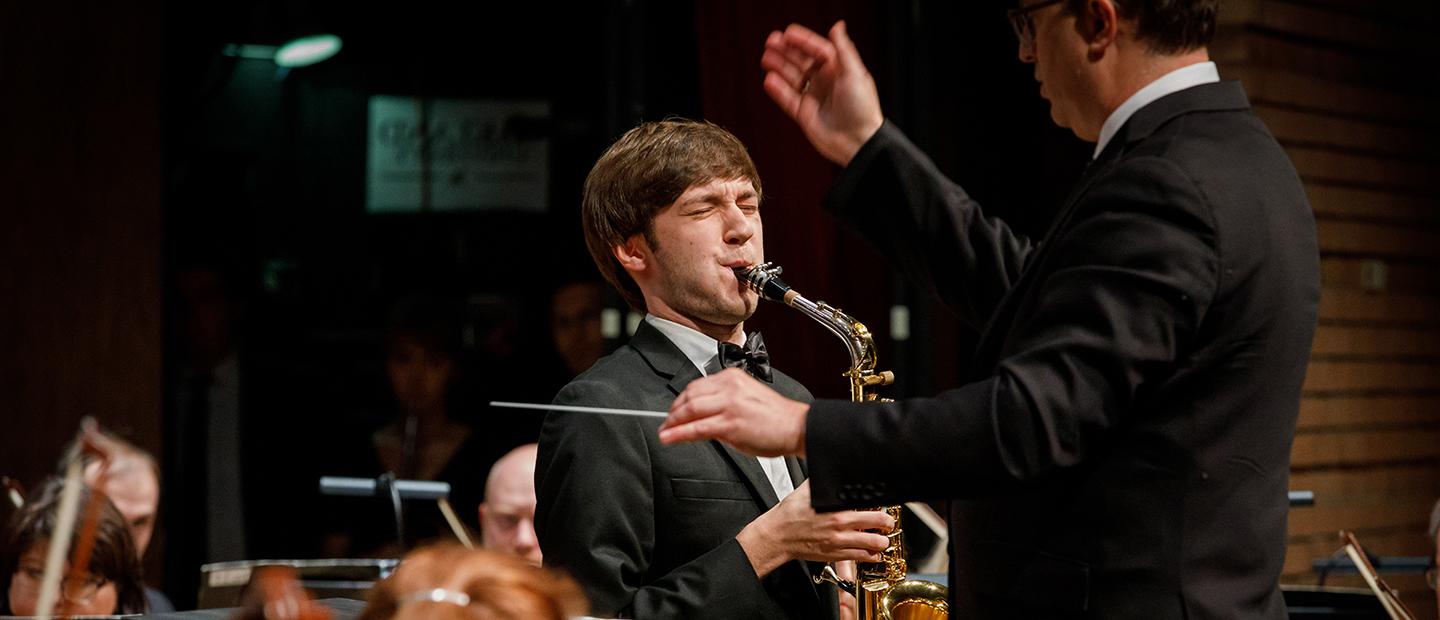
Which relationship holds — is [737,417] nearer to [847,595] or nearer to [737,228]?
[737,228]

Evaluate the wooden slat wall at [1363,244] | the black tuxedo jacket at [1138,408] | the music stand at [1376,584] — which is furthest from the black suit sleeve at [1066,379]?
the wooden slat wall at [1363,244]

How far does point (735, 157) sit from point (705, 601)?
0.69m

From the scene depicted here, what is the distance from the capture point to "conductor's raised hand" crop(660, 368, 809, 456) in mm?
1430

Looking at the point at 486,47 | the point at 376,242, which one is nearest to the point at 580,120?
the point at 486,47

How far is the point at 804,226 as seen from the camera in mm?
4172

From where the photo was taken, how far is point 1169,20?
5.19 ft

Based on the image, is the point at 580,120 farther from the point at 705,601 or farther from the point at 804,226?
the point at 705,601

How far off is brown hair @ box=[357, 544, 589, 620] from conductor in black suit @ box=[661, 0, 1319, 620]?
337mm

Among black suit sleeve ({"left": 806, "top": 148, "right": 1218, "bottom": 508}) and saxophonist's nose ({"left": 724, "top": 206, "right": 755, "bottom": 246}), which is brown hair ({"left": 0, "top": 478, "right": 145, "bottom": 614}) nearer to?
saxophonist's nose ({"left": 724, "top": 206, "right": 755, "bottom": 246})

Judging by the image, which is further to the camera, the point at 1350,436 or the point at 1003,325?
the point at 1350,436

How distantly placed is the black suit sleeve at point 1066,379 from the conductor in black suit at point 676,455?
50 cm

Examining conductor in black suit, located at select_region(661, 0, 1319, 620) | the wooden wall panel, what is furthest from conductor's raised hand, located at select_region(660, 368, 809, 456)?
the wooden wall panel

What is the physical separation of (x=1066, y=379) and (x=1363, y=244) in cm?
403

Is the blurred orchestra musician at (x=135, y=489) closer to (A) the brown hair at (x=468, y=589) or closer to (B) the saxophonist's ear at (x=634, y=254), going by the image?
(B) the saxophonist's ear at (x=634, y=254)
